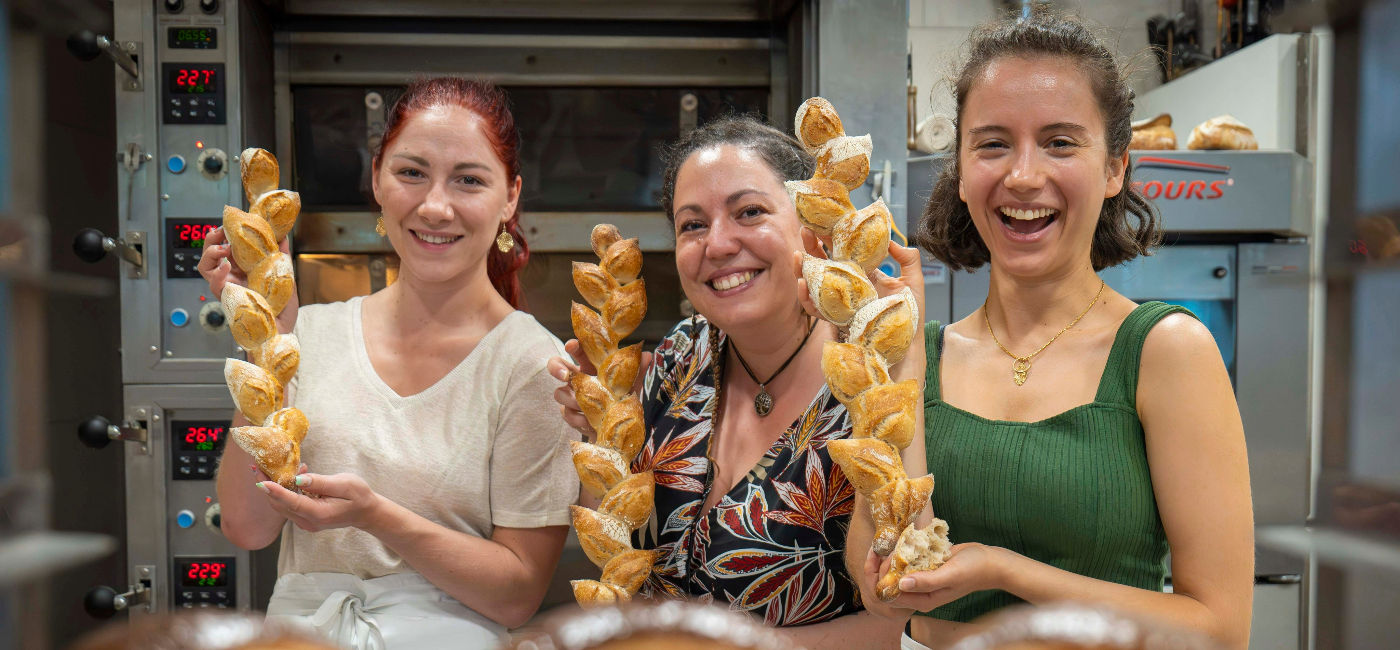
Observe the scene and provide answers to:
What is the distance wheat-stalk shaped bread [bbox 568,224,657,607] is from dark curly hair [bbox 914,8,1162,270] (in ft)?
1.74

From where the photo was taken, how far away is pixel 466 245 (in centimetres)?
169

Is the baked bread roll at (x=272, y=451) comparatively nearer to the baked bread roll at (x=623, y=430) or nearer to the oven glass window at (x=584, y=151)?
the baked bread roll at (x=623, y=430)

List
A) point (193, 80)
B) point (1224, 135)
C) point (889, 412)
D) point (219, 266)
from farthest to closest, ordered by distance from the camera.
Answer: point (1224, 135) → point (193, 80) → point (219, 266) → point (889, 412)

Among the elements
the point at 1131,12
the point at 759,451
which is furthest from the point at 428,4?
the point at 1131,12

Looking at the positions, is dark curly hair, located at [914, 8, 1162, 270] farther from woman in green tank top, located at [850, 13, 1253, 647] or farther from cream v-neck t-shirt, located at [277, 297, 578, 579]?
cream v-neck t-shirt, located at [277, 297, 578, 579]

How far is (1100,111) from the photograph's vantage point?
1.27 meters

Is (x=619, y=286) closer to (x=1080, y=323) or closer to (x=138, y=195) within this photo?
(x=1080, y=323)

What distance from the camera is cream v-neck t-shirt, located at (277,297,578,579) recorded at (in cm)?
163

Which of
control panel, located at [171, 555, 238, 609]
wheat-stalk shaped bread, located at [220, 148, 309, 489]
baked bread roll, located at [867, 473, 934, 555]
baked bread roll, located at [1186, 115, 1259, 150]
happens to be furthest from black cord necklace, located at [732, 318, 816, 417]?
baked bread roll, located at [1186, 115, 1259, 150]

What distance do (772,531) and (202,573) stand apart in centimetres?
171

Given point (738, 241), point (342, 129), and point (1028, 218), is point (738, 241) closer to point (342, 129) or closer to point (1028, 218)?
point (1028, 218)

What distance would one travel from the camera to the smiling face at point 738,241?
5.20 ft

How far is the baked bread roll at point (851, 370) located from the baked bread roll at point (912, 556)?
0.19 meters

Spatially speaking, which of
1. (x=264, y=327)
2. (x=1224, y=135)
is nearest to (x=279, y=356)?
(x=264, y=327)
